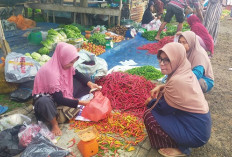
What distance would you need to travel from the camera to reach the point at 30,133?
249cm

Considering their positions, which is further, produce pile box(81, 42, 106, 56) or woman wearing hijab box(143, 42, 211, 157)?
produce pile box(81, 42, 106, 56)

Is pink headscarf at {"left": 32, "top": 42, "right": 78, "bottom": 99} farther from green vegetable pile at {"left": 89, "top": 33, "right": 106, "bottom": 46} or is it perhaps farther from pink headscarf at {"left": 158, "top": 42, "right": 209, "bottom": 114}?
green vegetable pile at {"left": 89, "top": 33, "right": 106, "bottom": 46}

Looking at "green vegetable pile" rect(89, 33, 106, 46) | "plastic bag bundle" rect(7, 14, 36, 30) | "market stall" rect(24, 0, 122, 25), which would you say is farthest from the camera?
"market stall" rect(24, 0, 122, 25)

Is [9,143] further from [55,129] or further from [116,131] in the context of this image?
[116,131]

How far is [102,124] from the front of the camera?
300 centimetres

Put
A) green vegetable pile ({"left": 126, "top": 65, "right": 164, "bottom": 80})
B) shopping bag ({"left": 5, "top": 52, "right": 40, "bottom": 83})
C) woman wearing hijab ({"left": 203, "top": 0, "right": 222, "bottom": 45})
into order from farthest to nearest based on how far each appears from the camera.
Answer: woman wearing hijab ({"left": 203, "top": 0, "right": 222, "bottom": 45}) < green vegetable pile ({"left": 126, "top": 65, "right": 164, "bottom": 80}) < shopping bag ({"left": 5, "top": 52, "right": 40, "bottom": 83})

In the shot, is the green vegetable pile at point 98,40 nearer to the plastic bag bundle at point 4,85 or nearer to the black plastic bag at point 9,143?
the plastic bag bundle at point 4,85

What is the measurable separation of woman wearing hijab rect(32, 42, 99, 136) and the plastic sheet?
2.49m

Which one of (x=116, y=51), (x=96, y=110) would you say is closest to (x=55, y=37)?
(x=116, y=51)

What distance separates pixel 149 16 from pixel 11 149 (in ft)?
26.8

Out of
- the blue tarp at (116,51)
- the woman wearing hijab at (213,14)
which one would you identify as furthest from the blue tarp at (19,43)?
the woman wearing hijab at (213,14)

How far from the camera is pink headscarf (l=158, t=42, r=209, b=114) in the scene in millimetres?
2145

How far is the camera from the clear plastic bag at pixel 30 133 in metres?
2.43

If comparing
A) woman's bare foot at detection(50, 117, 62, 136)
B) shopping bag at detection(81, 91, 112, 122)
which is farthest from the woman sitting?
woman's bare foot at detection(50, 117, 62, 136)
